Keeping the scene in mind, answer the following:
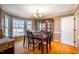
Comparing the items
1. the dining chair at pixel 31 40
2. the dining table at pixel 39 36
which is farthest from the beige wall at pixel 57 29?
the dining chair at pixel 31 40

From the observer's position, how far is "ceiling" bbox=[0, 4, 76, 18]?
1.74 metres

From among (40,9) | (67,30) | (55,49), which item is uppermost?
(40,9)

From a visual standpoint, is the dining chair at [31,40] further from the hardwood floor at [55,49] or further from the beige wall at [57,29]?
the beige wall at [57,29]

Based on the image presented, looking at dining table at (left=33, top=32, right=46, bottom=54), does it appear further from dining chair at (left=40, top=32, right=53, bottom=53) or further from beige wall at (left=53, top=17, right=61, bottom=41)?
beige wall at (left=53, top=17, right=61, bottom=41)

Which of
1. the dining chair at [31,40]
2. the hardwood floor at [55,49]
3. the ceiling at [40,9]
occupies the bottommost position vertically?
the hardwood floor at [55,49]

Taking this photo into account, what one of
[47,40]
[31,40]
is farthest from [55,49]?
[31,40]

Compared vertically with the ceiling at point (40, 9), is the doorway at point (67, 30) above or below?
below

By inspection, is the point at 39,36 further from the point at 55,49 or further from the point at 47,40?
the point at 55,49

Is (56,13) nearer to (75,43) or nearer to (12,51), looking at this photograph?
(75,43)

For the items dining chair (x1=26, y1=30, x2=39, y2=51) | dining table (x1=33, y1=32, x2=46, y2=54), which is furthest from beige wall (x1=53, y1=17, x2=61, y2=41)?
dining chair (x1=26, y1=30, x2=39, y2=51)

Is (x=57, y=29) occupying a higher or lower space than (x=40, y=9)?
lower

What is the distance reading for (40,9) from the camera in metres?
1.76

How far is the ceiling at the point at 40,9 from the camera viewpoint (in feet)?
5.71
